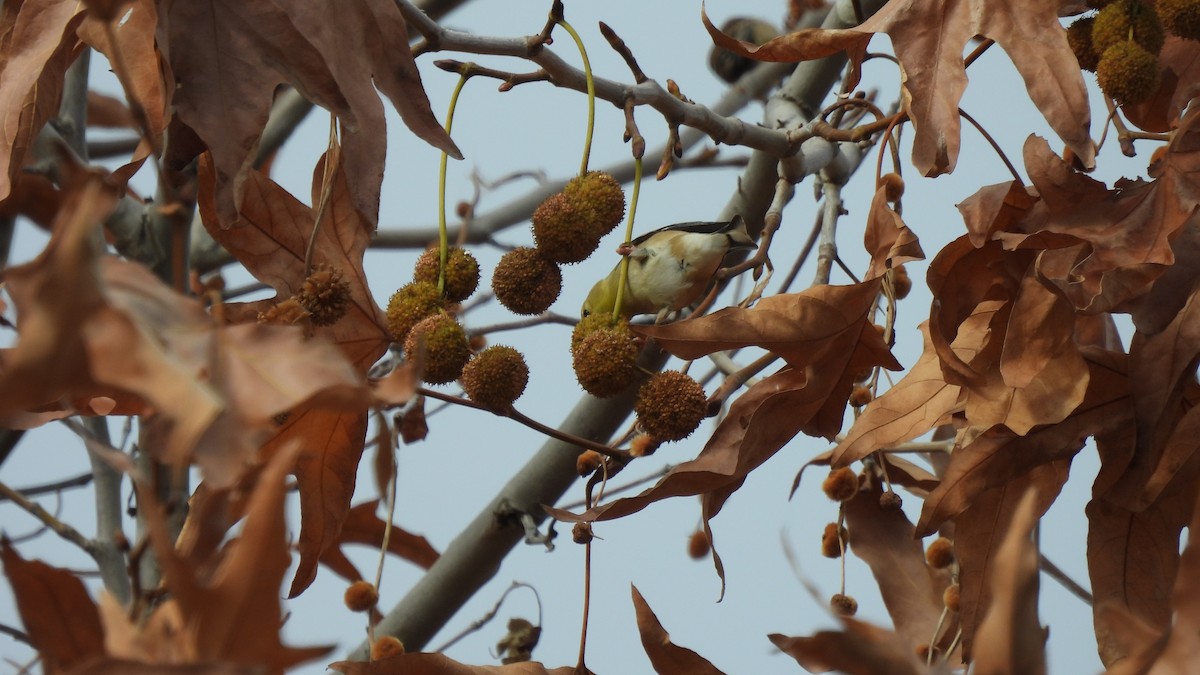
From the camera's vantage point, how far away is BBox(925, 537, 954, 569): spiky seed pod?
897 millimetres

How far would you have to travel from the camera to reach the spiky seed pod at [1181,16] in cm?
68

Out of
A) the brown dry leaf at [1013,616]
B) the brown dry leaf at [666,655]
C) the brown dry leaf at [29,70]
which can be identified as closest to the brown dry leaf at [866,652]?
the brown dry leaf at [1013,616]

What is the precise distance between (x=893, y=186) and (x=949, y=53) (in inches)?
6.0

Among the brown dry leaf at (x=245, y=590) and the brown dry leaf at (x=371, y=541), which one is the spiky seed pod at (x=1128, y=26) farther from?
the brown dry leaf at (x=371, y=541)

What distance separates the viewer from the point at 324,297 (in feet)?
2.25

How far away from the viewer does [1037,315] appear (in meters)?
0.66

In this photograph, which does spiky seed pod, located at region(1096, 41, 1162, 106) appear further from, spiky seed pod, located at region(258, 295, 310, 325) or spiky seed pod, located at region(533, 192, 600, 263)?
spiky seed pod, located at region(258, 295, 310, 325)

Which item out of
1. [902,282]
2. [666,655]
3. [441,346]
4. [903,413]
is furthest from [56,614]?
[902,282]

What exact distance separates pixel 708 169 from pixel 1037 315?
3.86ft

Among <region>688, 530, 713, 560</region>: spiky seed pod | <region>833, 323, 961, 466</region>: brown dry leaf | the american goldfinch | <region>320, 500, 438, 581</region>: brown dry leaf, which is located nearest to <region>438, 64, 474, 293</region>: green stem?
the american goldfinch

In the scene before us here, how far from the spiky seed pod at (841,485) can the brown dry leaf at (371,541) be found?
46 cm

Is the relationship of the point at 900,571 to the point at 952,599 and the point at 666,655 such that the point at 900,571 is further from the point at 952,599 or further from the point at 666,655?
the point at 666,655

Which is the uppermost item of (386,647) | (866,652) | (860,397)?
(860,397)

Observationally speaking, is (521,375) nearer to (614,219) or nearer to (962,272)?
(614,219)
